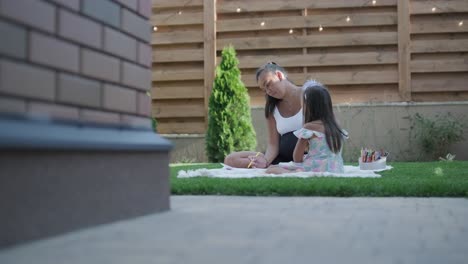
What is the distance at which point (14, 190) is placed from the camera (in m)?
1.56

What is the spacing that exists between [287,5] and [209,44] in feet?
4.14

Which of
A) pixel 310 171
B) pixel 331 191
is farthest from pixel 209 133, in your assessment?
pixel 331 191

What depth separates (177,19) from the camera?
8.84 m

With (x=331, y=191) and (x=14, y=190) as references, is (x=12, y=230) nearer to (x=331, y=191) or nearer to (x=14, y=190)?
(x=14, y=190)

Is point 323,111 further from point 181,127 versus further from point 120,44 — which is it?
point 181,127

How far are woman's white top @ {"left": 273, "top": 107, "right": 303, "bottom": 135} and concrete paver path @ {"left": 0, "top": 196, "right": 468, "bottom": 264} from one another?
3197mm

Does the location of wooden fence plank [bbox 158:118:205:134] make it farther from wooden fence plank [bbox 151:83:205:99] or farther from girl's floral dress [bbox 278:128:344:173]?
girl's floral dress [bbox 278:128:344:173]

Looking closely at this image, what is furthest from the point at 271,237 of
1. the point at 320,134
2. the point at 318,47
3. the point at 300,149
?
the point at 318,47

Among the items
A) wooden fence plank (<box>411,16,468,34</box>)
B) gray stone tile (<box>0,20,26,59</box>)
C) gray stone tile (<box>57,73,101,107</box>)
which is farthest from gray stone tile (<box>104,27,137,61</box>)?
wooden fence plank (<box>411,16,468,34</box>)

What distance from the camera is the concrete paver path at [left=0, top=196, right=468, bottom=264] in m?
1.44

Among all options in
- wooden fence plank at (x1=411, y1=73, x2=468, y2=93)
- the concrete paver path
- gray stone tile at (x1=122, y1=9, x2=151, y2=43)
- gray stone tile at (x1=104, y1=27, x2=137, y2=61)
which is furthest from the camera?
wooden fence plank at (x1=411, y1=73, x2=468, y2=93)

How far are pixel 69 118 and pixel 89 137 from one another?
95mm

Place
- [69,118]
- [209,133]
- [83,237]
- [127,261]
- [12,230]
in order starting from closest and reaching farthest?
[127,261] → [12,230] → [83,237] → [69,118] → [209,133]

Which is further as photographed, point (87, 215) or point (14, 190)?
point (87, 215)
